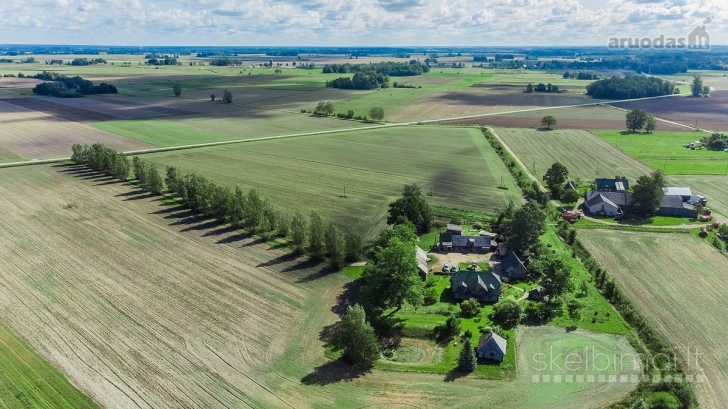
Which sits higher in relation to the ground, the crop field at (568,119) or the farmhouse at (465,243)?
the crop field at (568,119)

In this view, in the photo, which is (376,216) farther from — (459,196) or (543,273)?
(543,273)

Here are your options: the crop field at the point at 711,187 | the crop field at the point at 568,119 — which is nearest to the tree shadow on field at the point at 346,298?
the crop field at the point at 711,187

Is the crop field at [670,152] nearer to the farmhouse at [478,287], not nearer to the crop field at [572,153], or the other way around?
the crop field at [572,153]

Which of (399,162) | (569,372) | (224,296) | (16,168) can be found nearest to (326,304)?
(224,296)

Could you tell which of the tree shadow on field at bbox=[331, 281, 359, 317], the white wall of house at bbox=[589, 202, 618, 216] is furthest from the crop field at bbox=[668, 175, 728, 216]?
the tree shadow on field at bbox=[331, 281, 359, 317]

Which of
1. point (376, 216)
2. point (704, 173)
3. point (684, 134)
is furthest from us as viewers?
point (684, 134)

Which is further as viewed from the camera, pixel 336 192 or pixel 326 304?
pixel 336 192
